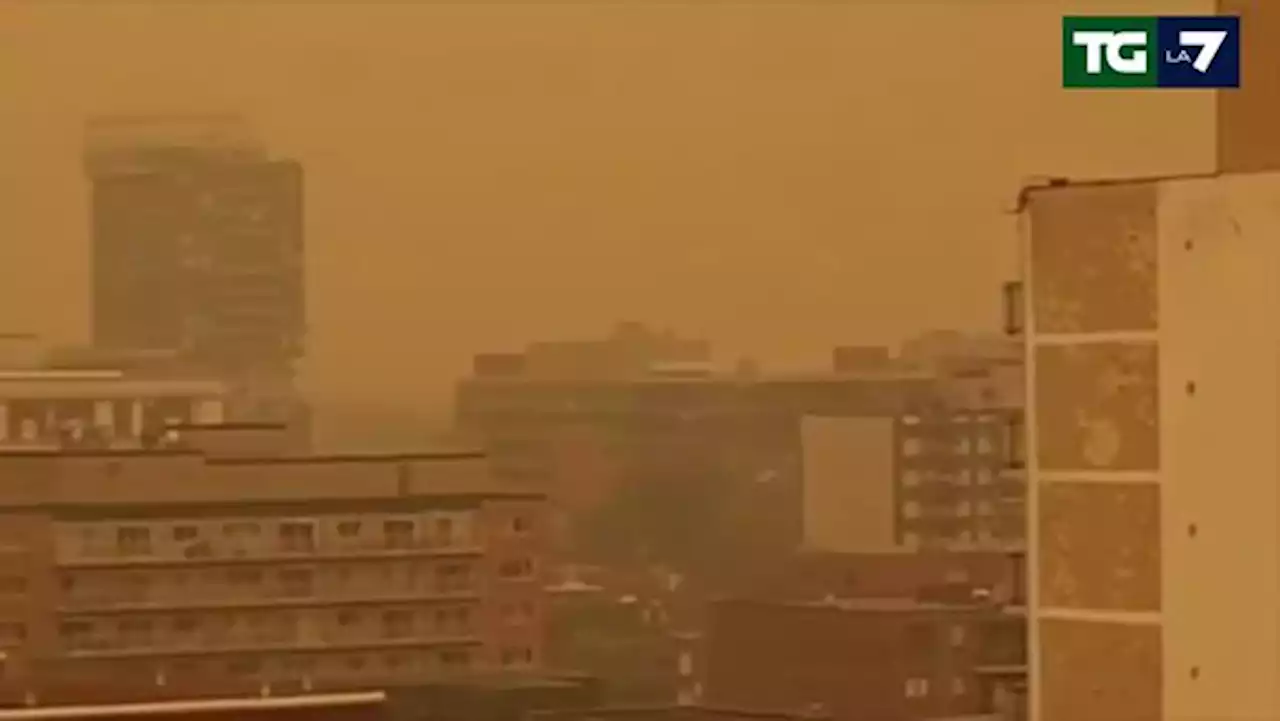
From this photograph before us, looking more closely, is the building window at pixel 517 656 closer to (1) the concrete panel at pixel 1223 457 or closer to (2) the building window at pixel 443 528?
(2) the building window at pixel 443 528

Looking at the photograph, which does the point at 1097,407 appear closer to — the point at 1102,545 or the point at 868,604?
the point at 1102,545

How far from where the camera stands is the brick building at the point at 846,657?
4.33 feet

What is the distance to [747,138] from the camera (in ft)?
4.36

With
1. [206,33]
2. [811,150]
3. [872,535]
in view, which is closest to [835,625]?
[872,535]

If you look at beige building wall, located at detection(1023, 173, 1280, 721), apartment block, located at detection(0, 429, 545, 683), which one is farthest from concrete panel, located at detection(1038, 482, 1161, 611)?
apartment block, located at detection(0, 429, 545, 683)

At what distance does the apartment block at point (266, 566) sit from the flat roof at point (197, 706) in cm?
2

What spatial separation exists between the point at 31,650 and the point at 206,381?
10.3 inches

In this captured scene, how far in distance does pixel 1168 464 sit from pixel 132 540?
813 millimetres

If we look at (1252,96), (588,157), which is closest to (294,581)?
(588,157)

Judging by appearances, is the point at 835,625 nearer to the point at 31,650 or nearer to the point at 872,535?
the point at 872,535

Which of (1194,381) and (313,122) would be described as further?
(313,122)

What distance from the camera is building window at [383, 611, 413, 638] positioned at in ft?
4.22

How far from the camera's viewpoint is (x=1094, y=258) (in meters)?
0.95

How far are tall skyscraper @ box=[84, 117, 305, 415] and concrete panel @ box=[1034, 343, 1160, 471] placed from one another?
63 cm
